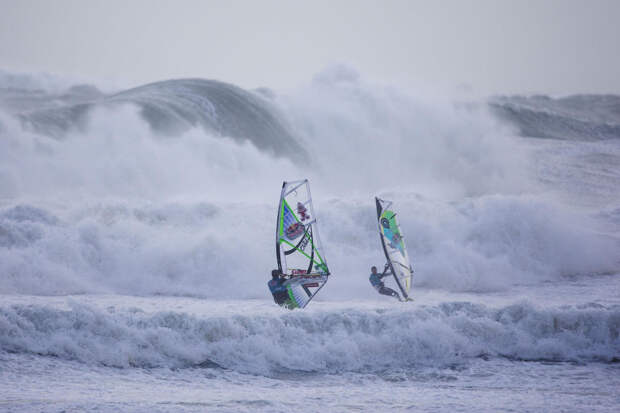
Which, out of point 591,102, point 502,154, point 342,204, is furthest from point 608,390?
point 591,102

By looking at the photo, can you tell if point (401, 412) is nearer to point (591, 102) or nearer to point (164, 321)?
point (164, 321)

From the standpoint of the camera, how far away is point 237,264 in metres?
10.6

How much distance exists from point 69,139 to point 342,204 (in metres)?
9.40

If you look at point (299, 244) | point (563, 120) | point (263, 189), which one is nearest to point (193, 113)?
point (263, 189)

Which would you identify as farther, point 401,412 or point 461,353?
point 461,353

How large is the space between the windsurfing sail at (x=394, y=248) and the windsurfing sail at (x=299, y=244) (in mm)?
1295

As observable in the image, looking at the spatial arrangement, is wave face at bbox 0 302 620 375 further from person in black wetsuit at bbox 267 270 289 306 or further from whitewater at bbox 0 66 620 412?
person in black wetsuit at bbox 267 270 289 306

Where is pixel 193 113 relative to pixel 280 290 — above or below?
above

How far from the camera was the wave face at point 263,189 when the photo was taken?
10414 millimetres

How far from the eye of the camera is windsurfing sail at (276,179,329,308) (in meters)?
8.08

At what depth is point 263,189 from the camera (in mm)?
17297

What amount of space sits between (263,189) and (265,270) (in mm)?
6881

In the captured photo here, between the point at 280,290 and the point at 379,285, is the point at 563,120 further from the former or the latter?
the point at 280,290

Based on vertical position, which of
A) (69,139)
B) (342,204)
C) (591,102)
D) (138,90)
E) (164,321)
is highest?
(591,102)
